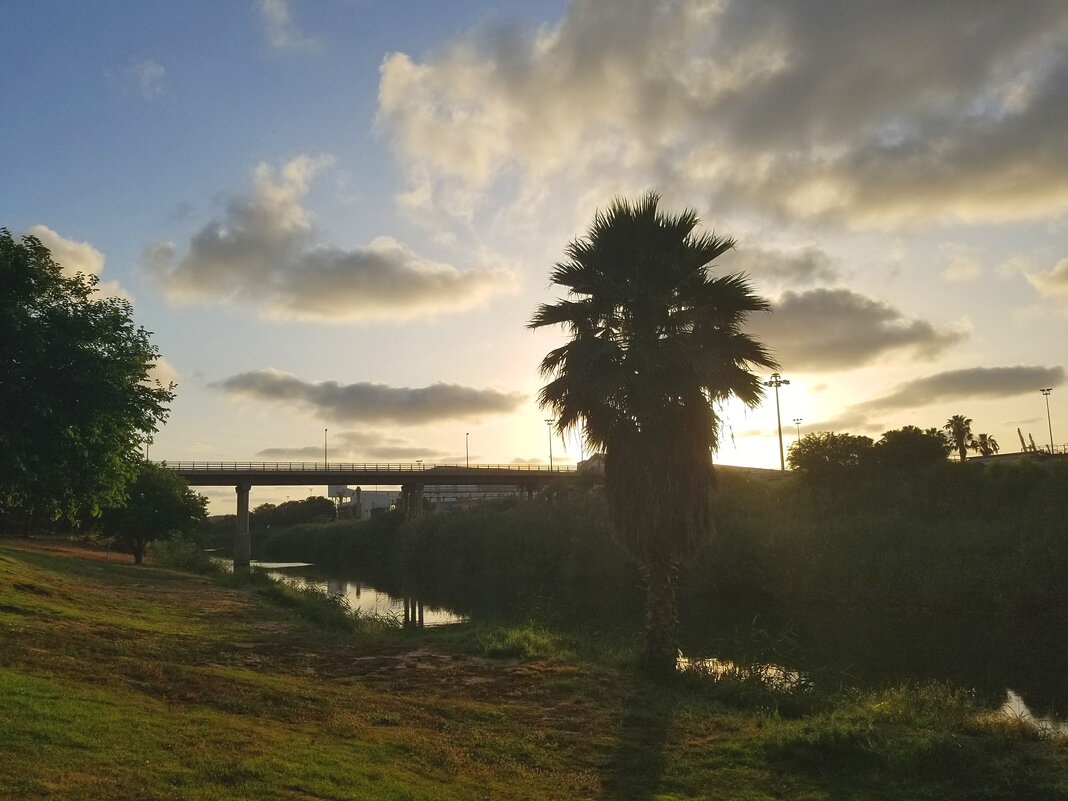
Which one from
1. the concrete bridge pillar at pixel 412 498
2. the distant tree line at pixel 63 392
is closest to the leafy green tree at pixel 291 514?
the concrete bridge pillar at pixel 412 498

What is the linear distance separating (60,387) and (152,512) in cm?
3121

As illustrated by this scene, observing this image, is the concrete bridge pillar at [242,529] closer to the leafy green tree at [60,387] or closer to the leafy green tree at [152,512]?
the leafy green tree at [152,512]

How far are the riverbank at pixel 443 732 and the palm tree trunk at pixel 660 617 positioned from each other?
682 millimetres

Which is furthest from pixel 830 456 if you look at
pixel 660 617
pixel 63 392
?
pixel 63 392

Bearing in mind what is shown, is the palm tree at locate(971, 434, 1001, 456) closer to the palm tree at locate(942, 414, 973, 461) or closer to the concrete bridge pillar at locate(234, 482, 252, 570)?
the palm tree at locate(942, 414, 973, 461)

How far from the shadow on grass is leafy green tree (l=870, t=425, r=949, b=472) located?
42561 millimetres

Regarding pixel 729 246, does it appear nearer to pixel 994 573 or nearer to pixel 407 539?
pixel 994 573

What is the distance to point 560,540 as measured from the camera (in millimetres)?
54562

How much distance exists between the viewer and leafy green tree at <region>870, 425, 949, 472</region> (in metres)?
52.7

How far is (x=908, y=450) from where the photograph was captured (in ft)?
174

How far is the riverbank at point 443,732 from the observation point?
28.2 ft

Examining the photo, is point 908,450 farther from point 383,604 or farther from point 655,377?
point 655,377

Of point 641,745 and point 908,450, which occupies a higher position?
point 908,450

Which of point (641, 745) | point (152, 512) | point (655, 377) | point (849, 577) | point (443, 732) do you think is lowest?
point (849, 577)
